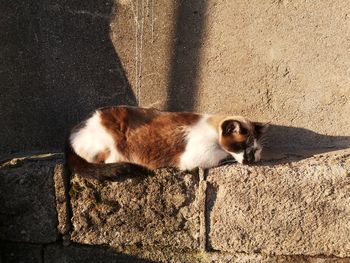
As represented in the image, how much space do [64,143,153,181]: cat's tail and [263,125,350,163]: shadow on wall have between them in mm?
1002

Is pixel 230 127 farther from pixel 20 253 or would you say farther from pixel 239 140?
pixel 20 253

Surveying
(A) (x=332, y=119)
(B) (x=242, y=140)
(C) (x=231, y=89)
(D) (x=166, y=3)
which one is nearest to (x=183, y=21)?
(D) (x=166, y=3)

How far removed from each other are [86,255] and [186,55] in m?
1.68

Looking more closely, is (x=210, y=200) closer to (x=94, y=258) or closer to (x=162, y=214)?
(x=162, y=214)

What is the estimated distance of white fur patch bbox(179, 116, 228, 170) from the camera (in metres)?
3.77

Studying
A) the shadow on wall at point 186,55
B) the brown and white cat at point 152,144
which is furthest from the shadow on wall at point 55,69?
the brown and white cat at point 152,144

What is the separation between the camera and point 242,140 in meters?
3.79

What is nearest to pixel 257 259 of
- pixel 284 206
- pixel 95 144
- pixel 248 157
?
pixel 284 206

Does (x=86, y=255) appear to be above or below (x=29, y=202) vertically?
below

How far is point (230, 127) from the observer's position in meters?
3.78

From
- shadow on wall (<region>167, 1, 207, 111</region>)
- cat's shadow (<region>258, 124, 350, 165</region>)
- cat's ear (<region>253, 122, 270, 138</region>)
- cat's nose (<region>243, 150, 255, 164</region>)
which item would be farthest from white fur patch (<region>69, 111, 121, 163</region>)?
cat's shadow (<region>258, 124, 350, 165</region>)

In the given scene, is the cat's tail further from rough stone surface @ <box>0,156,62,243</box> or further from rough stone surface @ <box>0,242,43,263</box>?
rough stone surface @ <box>0,242,43,263</box>

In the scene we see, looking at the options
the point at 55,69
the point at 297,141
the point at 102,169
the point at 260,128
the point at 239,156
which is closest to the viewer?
the point at 102,169

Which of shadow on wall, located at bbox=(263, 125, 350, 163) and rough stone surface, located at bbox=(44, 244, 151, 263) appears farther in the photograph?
shadow on wall, located at bbox=(263, 125, 350, 163)
